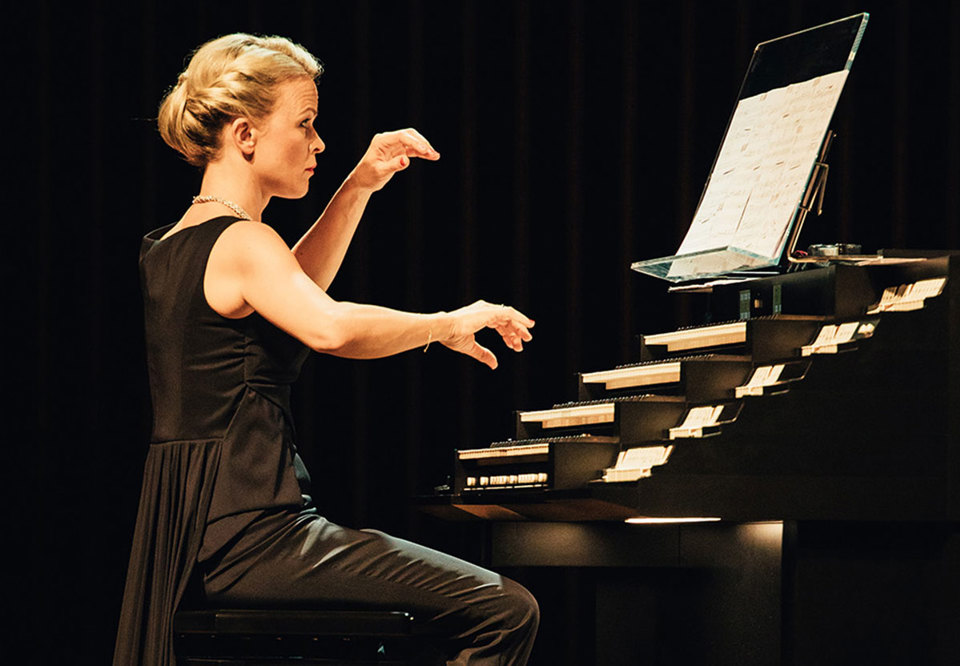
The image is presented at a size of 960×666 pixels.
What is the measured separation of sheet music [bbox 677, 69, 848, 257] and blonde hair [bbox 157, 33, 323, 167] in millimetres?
1245

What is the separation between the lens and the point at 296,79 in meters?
2.31

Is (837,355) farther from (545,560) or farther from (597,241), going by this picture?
(597,241)

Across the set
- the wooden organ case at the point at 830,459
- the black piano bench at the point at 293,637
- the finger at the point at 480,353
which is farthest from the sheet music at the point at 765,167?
the black piano bench at the point at 293,637

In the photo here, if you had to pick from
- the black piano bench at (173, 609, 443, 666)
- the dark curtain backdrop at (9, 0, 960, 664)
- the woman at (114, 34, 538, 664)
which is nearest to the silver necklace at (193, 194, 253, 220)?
the woman at (114, 34, 538, 664)

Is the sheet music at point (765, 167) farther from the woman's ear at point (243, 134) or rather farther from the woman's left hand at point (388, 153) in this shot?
the woman's ear at point (243, 134)

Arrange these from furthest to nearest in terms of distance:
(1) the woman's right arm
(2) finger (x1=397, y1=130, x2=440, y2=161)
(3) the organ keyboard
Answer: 1. (3) the organ keyboard
2. (2) finger (x1=397, y1=130, x2=440, y2=161)
3. (1) the woman's right arm

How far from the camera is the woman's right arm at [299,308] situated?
208 cm

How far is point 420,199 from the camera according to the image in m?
4.82

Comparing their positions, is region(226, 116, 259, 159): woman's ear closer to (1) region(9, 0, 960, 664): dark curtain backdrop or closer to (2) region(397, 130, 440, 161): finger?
(2) region(397, 130, 440, 161): finger

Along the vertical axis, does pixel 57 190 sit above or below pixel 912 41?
below

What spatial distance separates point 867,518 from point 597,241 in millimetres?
2336

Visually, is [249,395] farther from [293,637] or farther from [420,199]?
[420,199]

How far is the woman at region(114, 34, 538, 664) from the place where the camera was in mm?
2117

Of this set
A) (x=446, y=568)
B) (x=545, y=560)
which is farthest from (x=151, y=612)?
(x=545, y=560)
